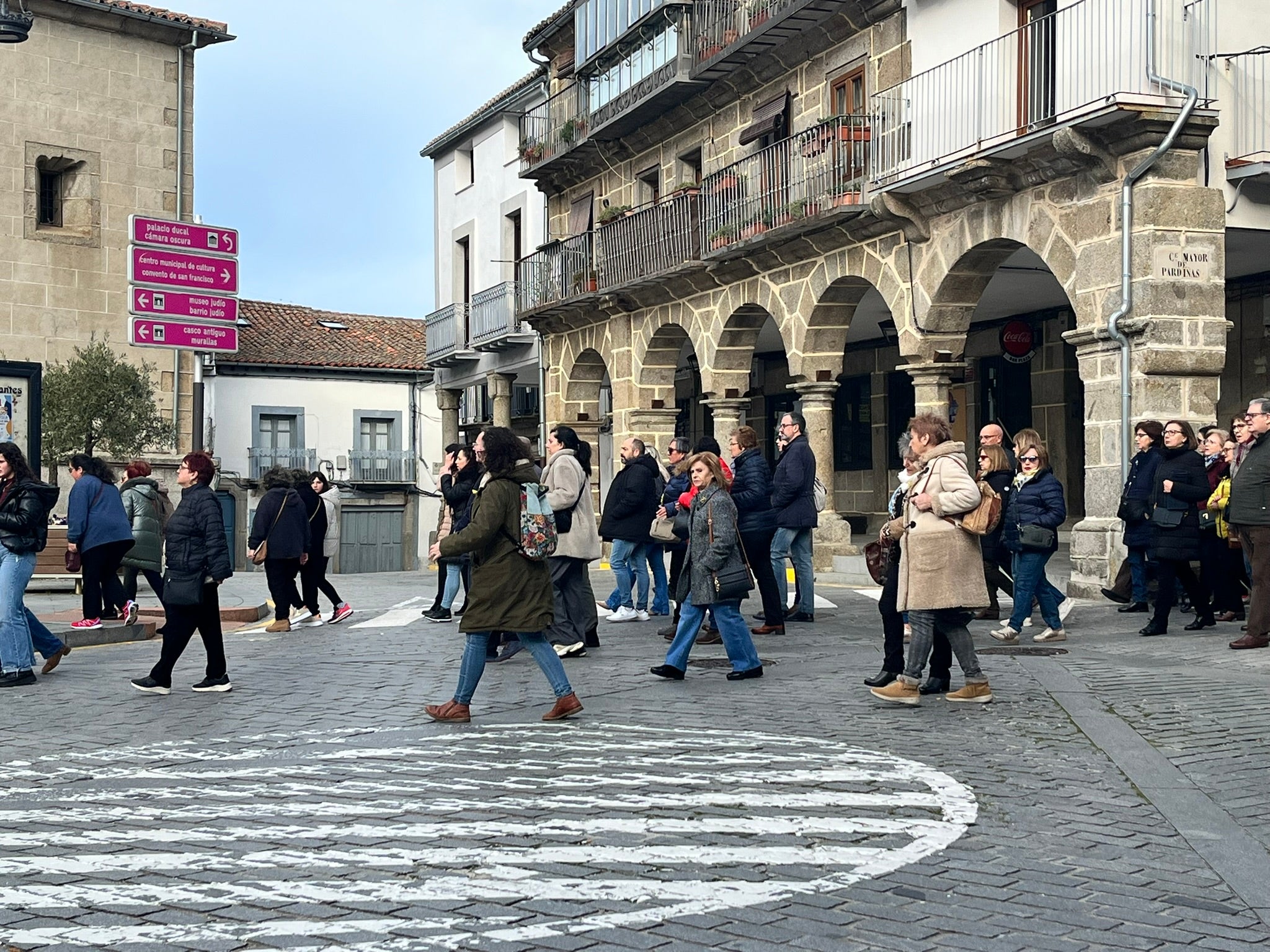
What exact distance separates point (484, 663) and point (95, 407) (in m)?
26.3

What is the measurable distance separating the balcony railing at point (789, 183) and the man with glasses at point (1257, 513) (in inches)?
358

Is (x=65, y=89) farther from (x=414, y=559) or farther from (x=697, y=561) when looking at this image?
(x=697, y=561)

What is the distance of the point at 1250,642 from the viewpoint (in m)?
10.9

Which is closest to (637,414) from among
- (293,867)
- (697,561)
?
(697,561)

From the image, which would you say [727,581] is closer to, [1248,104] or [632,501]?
[632,501]


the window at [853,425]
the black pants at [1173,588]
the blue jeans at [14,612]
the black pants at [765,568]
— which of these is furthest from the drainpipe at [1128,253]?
the window at [853,425]

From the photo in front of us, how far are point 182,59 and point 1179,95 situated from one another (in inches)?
1040

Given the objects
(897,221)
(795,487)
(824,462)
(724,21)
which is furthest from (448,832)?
(724,21)

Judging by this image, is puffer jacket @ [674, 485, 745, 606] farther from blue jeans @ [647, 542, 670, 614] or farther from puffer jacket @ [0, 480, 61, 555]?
blue jeans @ [647, 542, 670, 614]

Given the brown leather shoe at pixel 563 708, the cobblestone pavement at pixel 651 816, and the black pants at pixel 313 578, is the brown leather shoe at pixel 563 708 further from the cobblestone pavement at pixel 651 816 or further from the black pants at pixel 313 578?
the black pants at pixel 313 578

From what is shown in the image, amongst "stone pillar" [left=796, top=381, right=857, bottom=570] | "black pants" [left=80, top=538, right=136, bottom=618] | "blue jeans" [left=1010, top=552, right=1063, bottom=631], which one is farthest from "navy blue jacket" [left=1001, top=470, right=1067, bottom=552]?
"stone pillar" [left=796, top=381, right=857, bottom=570]

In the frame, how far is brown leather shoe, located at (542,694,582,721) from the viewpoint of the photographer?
8.43 metres

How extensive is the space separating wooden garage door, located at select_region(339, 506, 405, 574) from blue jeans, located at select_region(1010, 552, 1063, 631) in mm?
35809

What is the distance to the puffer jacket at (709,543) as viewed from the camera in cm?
A: 977
